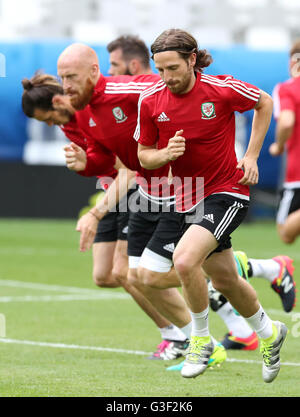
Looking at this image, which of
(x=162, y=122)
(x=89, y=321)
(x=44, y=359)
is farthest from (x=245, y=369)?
(x=89, y=321)

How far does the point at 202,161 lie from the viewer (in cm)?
654

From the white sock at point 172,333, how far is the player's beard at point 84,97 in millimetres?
2030

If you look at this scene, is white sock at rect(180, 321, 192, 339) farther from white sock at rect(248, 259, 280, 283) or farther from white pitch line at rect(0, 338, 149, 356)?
white sock at rect(248, 259, 280, 283)

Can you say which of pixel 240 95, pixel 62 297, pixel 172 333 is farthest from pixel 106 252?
pixel 62 297

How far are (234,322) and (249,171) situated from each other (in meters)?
2.16

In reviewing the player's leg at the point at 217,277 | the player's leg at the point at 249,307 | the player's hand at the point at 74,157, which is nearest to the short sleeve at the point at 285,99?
the player's hand at the point at 74,157


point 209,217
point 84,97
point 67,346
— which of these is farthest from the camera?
point 67,346

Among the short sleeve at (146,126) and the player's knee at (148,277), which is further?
the player's knee at (148,277)

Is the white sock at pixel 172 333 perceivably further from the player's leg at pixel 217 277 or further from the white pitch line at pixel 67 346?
the player's leg at pixel 217 277

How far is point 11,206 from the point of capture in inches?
997

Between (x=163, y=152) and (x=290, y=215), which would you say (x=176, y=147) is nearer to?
(x=163, y=152)

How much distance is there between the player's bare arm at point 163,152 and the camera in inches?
243
